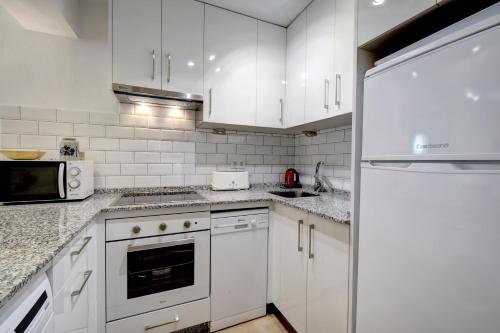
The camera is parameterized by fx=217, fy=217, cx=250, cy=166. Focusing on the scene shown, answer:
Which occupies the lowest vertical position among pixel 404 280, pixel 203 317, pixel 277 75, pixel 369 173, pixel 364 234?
pixel 203 317

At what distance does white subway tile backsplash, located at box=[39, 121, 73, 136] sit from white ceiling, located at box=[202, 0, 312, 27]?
1.43 metres

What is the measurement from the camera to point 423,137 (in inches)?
28.2

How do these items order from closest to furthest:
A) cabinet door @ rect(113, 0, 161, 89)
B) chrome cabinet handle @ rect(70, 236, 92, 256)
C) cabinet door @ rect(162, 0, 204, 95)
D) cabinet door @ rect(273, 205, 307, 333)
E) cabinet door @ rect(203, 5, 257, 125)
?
chrome cabinet handle @ rect(70, 236, 92, 256)
cabinet door @ rect(273, 205, 307, 333)
cabinet door @ rect(113, 0, 161, 89)
cabinet door @ rect(162, 0, 204, 95)
cabinet door @ rect(203, 5, 257, 125)

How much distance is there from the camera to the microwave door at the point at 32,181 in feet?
4.08

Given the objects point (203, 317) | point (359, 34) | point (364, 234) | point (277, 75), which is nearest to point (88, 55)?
point (277, 75)

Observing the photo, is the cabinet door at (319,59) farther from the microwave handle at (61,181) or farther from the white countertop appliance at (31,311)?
the microwave handle at (61,181)

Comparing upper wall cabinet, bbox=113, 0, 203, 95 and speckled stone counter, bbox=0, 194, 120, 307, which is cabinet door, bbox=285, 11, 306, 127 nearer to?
upper wall cabinet, bbox=113, 0, 203, 95

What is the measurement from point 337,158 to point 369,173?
3.26ft

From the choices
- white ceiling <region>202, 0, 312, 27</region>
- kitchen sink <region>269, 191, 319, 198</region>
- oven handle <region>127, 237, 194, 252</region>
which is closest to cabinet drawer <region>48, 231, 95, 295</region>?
oven handle <region>127, 237, 194, 252</region>

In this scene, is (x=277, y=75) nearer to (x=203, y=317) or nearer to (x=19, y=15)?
(x=19, y=15)

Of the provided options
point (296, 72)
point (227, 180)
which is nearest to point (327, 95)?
point (296, 72)

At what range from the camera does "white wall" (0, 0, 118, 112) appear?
5.07 feet

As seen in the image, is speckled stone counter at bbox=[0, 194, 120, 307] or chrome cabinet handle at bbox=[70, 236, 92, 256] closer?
speckled stone counter at bbox=[0, 194, 120, 307]

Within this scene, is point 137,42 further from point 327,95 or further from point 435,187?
point 435,187
